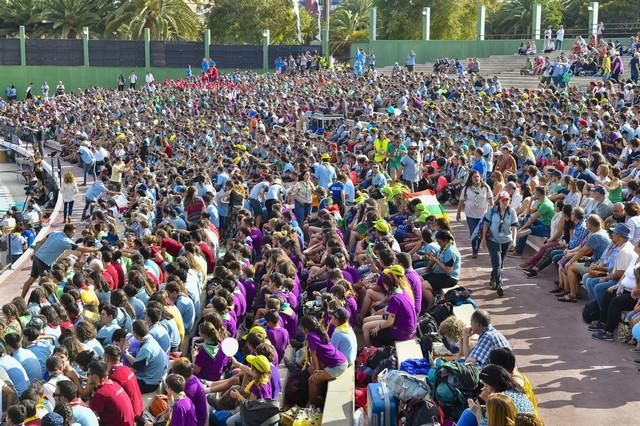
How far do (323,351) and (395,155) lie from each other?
39.4ft

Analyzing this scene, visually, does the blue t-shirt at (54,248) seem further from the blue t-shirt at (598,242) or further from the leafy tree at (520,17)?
the leafy tree at (520,17)

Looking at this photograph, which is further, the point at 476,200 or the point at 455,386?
the point at 476,200

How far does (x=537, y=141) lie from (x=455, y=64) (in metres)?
22.3

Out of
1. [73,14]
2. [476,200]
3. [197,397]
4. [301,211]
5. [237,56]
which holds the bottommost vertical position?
[197,397]

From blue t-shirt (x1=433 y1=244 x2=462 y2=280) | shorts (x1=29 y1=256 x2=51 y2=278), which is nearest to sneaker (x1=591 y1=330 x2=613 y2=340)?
blue t-shirt (x1=433 y1=244 x2=462 y2=280)

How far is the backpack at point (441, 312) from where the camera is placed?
35.1ft

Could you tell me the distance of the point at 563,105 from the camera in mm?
24875

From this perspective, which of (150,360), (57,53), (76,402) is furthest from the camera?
(57,53)

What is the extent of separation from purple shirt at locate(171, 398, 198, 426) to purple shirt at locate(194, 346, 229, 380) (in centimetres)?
144

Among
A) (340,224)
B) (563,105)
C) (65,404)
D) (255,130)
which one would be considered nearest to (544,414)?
(65,404)

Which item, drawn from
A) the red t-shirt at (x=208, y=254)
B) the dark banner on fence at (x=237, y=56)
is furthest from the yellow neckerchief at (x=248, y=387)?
the dark banner on fence at (x=237, y=56)

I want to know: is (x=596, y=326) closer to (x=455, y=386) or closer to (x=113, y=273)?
(x=455, y=386)

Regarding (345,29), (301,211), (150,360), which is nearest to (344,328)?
(150,360)

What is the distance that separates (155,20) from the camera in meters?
59.0
